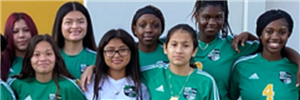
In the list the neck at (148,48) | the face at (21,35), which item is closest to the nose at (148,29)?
the neck at (148,48)

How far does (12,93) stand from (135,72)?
2.76ft

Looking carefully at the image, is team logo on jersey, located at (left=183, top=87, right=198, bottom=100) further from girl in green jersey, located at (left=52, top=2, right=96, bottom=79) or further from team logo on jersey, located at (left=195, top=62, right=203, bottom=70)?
girl in green jersey, located at (left=52, top=2, right=96, bottom=79)

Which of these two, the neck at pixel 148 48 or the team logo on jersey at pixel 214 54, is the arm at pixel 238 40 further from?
the neck at pixel 148 48

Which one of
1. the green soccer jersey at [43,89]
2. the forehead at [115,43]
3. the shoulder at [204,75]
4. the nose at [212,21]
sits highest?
the nose at [212,21]

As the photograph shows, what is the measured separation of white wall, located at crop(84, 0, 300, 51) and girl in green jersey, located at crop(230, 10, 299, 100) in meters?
1.42

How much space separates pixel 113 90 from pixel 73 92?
0.28m

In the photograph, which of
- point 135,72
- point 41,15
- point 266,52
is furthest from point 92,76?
point 41,15

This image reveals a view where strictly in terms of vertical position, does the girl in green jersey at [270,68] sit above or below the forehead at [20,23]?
below

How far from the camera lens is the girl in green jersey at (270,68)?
3.24 meters

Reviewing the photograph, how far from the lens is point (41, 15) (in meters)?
5.01

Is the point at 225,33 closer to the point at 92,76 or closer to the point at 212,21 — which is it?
the point at 212,21

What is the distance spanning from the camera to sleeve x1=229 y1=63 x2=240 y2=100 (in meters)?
3.40

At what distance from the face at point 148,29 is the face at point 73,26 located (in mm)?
423

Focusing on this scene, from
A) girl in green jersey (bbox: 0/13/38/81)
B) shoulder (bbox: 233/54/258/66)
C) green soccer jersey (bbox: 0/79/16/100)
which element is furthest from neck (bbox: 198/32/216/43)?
green soccer jersey (bbox: 0/79/16/100)
